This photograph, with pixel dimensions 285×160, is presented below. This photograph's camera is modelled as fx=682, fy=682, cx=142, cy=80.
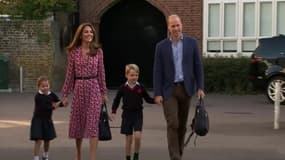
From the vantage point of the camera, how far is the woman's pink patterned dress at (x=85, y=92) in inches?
330

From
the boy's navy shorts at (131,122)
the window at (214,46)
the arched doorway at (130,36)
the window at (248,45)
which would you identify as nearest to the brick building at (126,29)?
the arched doorway at (130,36)

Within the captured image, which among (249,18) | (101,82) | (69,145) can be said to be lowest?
(69,145)

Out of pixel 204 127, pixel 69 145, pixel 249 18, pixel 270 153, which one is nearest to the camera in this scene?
pixel 204 127

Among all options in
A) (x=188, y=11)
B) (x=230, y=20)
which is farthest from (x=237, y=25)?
(x=188, y=11)

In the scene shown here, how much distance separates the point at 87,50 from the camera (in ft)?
27.9

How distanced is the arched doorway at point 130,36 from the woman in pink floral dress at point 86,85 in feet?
58.6

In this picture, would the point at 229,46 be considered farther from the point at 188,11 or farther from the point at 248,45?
the point at 188,11

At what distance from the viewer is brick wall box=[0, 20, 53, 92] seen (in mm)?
24500

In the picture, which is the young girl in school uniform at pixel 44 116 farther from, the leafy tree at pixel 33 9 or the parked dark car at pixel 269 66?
the leafy tree at pixel 33 9

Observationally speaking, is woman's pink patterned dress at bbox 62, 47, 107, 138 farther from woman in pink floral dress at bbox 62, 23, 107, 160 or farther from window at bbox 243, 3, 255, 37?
window at bbox 243, 3, 255, 37

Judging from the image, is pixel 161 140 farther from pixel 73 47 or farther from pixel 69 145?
pixel 73 47

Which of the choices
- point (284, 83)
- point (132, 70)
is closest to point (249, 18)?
point (284, 83)

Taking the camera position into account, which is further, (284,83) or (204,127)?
(284,83)

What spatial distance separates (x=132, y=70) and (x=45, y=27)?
1591 cm
